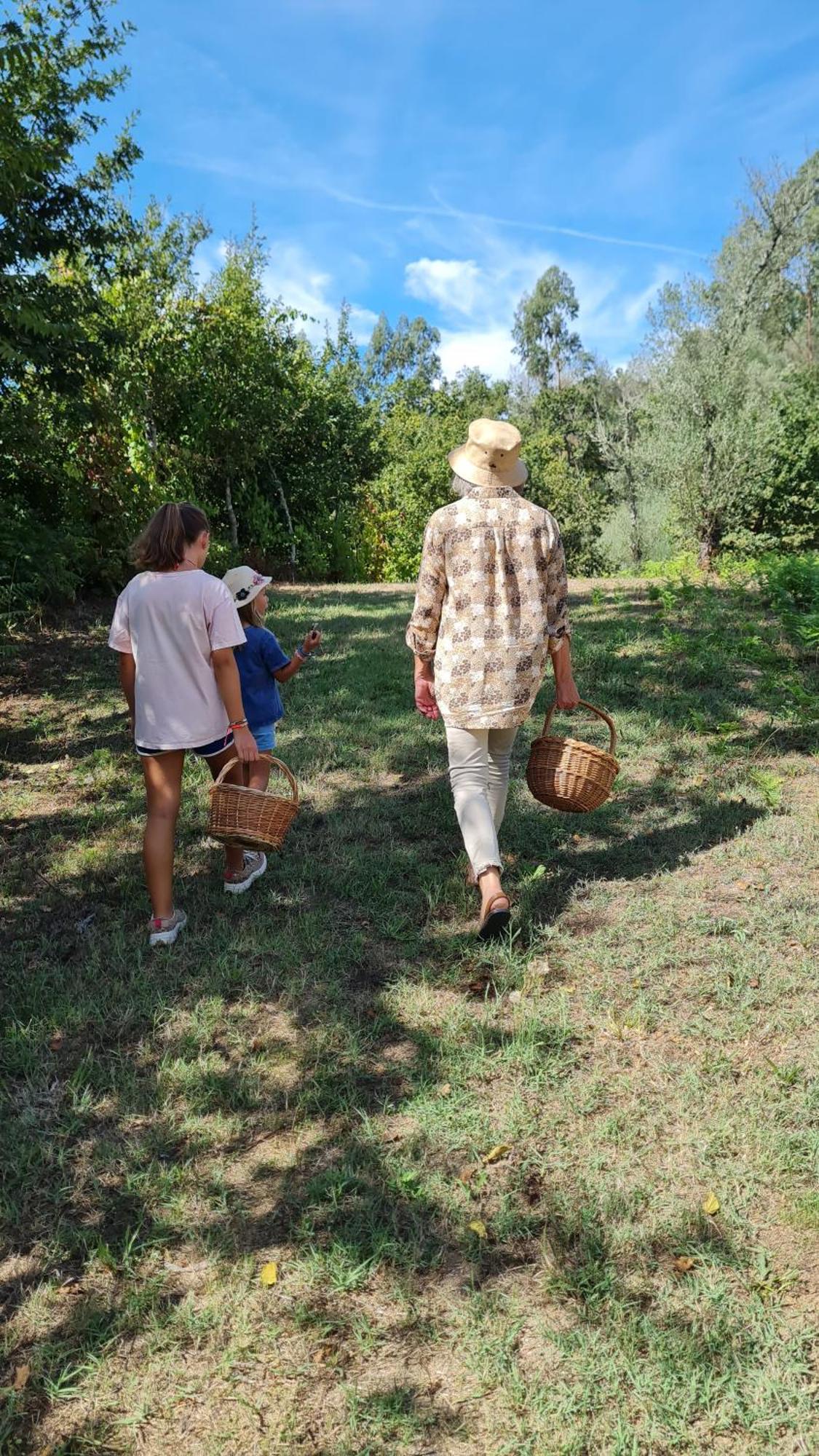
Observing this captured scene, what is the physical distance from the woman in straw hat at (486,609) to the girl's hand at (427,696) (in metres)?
0.13

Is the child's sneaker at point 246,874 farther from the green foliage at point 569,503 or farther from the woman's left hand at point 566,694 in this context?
the green foliage at point 569,503

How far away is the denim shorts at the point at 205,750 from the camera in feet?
11.9

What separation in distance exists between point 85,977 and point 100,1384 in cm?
173

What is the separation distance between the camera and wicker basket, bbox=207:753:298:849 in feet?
11.5

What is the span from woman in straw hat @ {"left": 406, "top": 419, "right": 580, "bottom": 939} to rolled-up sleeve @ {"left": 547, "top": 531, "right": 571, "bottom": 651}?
12 mm

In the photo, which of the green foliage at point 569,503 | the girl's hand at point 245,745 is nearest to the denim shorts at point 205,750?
the girl's hand at point 245,745

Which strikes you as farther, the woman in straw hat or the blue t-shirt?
the blue t-shirt

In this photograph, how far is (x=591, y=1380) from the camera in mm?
1944

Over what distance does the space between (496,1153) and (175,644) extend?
2.22m

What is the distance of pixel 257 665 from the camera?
13.6ft

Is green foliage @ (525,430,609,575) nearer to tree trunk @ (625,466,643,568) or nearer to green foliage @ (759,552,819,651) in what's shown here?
tree trunk @ (625,466,643,568)

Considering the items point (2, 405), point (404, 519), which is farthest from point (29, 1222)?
point (404, 519)

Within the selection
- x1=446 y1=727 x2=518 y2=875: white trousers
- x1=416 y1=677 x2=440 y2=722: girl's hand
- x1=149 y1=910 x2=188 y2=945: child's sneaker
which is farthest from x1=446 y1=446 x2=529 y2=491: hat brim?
x1=149 y1=910 x2=188 y2=945: child's sneaker

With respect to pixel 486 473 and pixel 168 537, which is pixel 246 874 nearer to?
pixel 168 537
